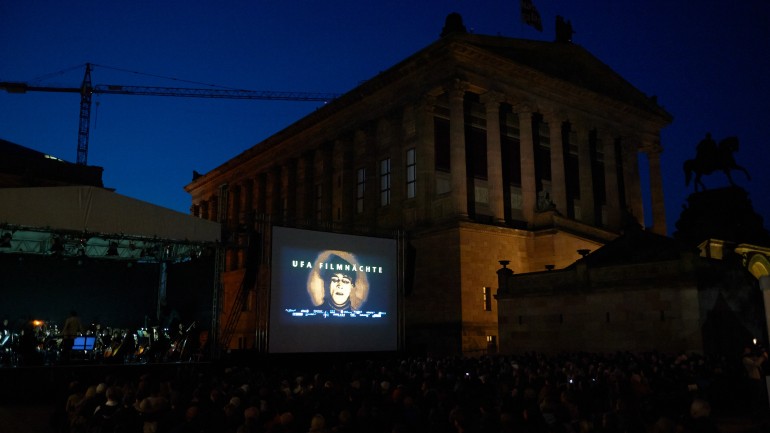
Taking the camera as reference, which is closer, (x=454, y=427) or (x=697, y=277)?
(x=454, y=427)

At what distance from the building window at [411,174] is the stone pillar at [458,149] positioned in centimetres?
346

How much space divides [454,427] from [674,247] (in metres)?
20.3

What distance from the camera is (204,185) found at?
66875mm

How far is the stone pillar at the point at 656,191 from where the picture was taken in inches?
1777

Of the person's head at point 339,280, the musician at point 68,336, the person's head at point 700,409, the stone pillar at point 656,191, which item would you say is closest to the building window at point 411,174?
the person's head at point 339,280

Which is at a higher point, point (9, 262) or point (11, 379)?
point (9, 262)

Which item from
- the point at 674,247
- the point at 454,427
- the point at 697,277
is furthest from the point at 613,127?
the point at 454,427

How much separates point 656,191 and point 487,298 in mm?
19035

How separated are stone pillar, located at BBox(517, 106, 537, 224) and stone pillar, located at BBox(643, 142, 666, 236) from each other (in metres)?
11.4

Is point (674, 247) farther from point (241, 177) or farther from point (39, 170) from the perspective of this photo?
point (241, 177)

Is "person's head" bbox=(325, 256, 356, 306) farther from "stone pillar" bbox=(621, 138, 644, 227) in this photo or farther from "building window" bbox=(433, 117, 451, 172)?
"stone pillar" bbox=(621, 138, 644, 227)

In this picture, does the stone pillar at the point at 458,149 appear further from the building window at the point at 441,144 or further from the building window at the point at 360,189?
the building window at the point at 360,189

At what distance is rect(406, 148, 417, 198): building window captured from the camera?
126 feet

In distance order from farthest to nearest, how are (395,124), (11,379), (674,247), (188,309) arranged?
1. (395,124)
2. (188,309)
3. (674,247)
4. (11,379)
